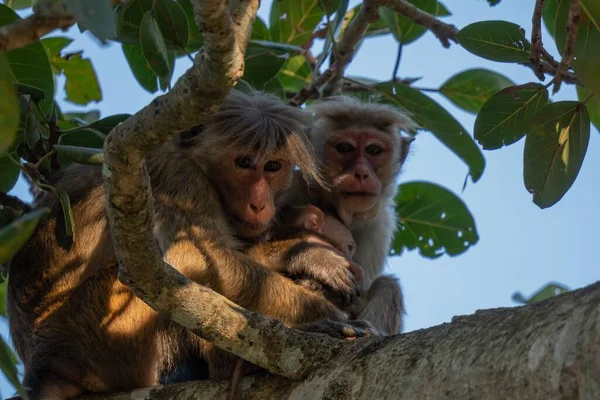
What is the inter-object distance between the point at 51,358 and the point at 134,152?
1.89 meters

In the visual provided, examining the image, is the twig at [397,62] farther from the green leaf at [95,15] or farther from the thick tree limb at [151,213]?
the green leaf at [95,15]

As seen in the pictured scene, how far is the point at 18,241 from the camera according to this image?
2445 millimetres

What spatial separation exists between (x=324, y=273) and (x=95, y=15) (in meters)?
3.53

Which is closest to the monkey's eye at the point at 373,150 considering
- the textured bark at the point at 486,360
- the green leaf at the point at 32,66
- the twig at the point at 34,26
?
the green leaf at the point at 32,66

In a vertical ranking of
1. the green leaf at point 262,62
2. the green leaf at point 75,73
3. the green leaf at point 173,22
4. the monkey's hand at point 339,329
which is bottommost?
the monkey's hand at point 339,329

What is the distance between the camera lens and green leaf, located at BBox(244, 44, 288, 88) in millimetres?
5676

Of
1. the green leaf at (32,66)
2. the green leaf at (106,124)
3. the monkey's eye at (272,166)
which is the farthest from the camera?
the monkey's eye at (272,166)

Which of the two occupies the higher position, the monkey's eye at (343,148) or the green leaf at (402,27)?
the green leaf at (402,27)

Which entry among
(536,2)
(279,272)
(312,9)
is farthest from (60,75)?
(536,2)

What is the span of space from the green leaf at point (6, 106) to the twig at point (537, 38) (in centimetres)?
250

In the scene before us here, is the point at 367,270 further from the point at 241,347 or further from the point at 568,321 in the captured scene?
the point at 568,321

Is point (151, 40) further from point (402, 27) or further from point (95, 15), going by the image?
point (402, 27)

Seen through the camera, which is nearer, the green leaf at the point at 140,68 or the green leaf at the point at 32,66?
the green leaf at the point at 32,66

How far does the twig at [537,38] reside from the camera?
3.65m
